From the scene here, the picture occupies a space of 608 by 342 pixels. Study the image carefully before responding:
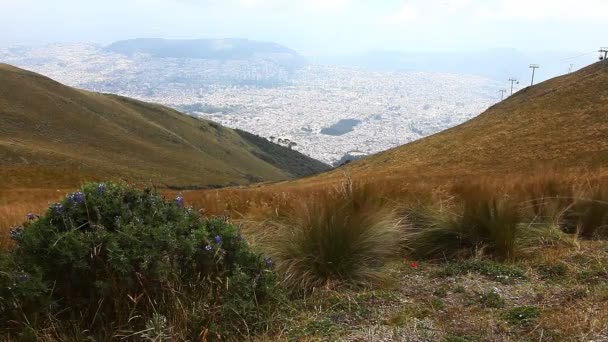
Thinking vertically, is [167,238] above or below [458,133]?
above

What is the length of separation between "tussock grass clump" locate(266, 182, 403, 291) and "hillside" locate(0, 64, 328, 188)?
4811 centimetres

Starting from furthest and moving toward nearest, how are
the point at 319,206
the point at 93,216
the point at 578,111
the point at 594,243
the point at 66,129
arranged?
the point at 66,129 < the point at 578,111 < the point at 594,243 < the point at 319,206 < the point at 93,216

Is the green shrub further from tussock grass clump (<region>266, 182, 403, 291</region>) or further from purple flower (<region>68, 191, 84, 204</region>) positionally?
tussock grass clump (<region>266, 182, 403, 291</region>)

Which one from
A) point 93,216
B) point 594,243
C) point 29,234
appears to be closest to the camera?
point 29,234

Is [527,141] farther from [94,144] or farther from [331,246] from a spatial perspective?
[94,144]

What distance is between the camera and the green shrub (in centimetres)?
291

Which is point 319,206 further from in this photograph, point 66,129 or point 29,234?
point 66,129

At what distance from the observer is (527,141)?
39.0 m

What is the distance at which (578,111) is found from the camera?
142 feet

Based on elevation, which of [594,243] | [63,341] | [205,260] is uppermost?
[205,260]

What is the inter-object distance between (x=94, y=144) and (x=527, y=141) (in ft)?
231

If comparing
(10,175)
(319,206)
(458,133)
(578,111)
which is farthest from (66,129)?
(319,206)

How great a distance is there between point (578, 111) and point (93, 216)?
4730 cm

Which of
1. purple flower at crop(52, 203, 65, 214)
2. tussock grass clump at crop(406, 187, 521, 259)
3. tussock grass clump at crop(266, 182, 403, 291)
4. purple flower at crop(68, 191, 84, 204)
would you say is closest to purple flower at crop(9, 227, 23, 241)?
purple flower at crop(52, 203, 65, 214)
